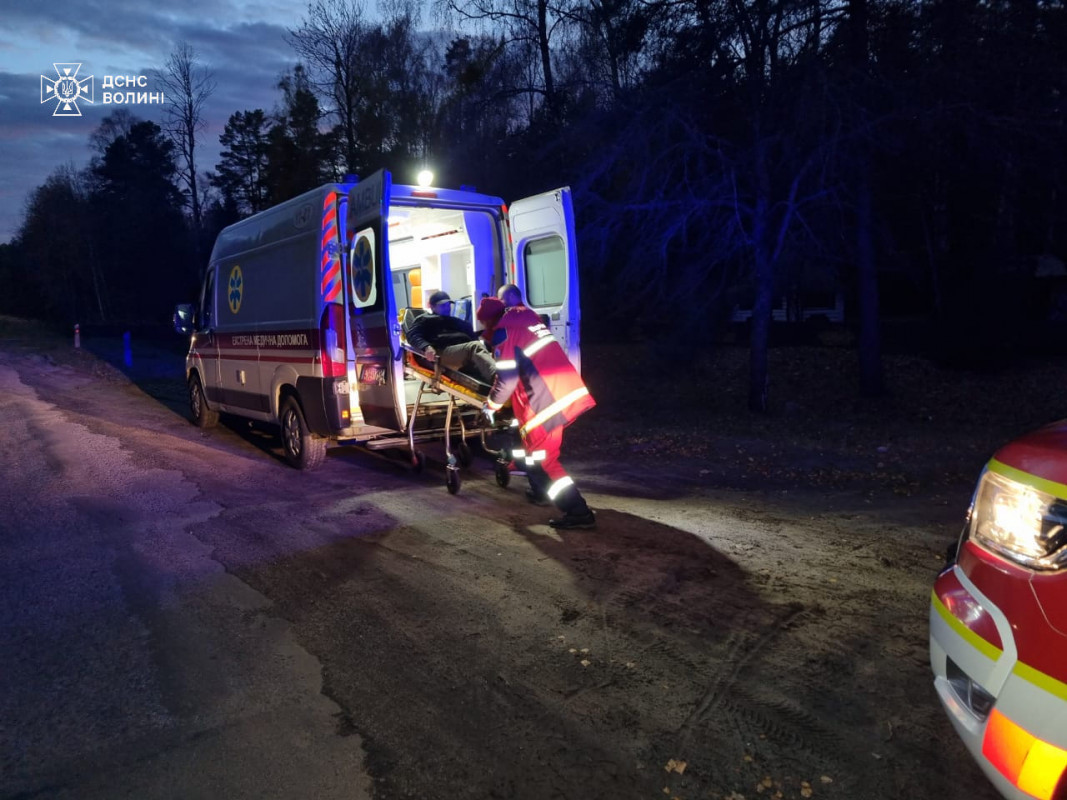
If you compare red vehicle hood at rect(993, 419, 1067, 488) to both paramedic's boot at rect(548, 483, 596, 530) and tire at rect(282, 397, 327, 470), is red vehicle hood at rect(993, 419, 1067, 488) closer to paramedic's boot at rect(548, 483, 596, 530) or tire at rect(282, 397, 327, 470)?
paramedic's boot at rect(548, 483, 596, 530)

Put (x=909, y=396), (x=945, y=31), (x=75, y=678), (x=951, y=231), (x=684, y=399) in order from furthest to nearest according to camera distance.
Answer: (x=951, y=231), (x=684, y=399), (x=909, y=396), (x=945, y=31), (x=75, y=678)

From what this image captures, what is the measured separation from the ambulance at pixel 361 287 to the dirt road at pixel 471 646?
3.60 feet

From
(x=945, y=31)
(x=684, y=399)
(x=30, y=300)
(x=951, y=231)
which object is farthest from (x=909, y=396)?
(x=30, y=300)

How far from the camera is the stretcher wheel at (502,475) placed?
777cm

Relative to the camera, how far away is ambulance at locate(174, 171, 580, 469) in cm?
770

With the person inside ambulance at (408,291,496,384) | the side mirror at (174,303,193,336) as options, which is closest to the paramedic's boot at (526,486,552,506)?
the person inside ambulance at (408,291,496,384)

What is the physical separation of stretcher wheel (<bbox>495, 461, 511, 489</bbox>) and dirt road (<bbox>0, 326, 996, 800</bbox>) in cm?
17

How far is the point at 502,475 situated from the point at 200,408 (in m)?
6.24

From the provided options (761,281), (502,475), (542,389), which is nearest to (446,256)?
(502,475)

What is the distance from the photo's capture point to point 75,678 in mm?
4062

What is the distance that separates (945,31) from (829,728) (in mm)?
10789

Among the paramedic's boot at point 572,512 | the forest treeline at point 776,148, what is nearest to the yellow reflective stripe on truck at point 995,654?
the paramedic's boot at point 572,512

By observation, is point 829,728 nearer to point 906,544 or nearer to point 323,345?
point 906,544

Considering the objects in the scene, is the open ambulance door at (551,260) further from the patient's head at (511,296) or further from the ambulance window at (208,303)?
the ambulance window at (208,303)
